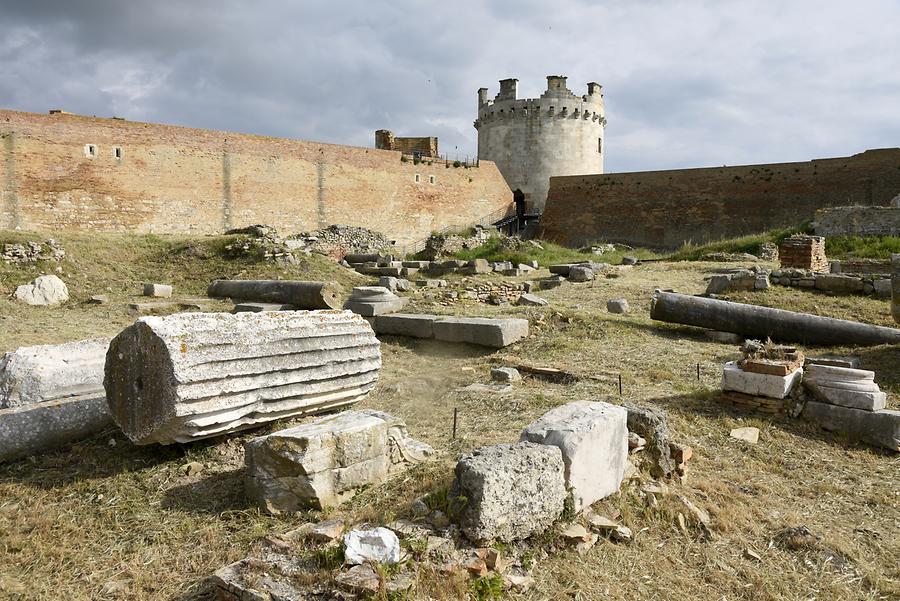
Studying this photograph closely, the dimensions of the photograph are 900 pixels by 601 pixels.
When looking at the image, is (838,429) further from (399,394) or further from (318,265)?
(318,265)

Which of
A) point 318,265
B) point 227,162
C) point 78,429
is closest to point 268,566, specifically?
point 78,429

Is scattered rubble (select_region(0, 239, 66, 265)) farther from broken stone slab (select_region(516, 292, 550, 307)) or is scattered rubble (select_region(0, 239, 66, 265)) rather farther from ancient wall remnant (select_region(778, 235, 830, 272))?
ancient wall remnant (select_region(778, 235, 830, 272))

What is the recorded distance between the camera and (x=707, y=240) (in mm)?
27969

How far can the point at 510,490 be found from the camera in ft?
11.5

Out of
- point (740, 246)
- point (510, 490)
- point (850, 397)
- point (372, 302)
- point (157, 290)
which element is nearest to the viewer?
point (510, 490)

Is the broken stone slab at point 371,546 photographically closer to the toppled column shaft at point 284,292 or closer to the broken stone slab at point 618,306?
the broken stone slab at point 618,306

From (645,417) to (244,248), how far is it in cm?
1375

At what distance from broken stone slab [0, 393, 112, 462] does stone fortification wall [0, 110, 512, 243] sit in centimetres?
1909

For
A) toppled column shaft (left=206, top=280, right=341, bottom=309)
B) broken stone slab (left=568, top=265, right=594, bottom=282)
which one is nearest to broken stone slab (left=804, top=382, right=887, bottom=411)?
toppled column shaft (left=206, top=280, right=341, bottom=309)

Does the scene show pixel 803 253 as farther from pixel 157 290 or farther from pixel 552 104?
pixel 552 104

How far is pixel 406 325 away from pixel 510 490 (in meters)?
6.31

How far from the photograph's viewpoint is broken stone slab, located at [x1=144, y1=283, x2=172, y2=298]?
13.8 meters

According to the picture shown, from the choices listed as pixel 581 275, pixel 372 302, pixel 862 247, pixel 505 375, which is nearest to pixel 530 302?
pixel 372 302

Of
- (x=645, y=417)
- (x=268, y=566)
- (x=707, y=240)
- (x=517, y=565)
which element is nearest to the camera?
(x=268, y=566)
